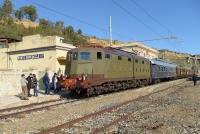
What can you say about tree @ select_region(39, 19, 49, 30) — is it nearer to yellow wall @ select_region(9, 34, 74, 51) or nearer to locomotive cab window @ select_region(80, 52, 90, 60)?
yellow wall @ select_region(9, 34, 74, 51)

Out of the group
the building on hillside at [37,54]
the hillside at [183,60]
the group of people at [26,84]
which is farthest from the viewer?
the hillside at [183,60]

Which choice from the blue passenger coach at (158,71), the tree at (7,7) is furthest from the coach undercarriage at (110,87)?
the tree at (7,7)

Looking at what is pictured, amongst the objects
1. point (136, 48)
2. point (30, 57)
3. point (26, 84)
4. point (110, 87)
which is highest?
point (136, 48)

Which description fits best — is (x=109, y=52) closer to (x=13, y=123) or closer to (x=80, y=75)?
(x=80, y=75)

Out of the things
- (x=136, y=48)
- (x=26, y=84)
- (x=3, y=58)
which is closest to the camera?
(x=26, y=84)

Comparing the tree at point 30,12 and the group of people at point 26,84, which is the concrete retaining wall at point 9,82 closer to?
the group of people at point 26,84

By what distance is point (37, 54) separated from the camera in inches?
924

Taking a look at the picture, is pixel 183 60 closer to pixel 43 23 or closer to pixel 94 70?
pixel 43 23

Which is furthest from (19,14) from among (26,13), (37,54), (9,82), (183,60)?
(183,60)

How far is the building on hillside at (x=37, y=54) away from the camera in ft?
72.6

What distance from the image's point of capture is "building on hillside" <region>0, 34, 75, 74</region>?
22125mm

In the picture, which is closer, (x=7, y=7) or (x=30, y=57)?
(x=30, y=57)

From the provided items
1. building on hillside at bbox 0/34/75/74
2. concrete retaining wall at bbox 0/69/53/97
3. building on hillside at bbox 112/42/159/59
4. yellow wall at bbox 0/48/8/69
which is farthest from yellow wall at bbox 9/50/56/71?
building on hillside at bbox 112/42/159/59

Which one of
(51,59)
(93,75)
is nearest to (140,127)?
(93,75)
